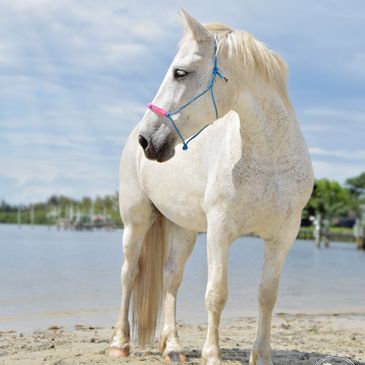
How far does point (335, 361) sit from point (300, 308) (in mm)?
5889

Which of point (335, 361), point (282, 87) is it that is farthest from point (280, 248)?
point (335, 361)

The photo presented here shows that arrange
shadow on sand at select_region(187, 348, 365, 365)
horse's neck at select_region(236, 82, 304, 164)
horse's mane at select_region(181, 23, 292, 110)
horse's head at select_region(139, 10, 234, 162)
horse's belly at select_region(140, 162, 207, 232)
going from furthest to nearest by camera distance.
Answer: shadow on sand at select_region(187, 348, 365, 365) → horse's belly at select_region(140, 162, 207, 232) → horse's neck at select_region(236, 82, 304, 164) → horse's mane at select_region(181, 23, 292, 110) → horse's head at select_region(139, 10, 234, 162)

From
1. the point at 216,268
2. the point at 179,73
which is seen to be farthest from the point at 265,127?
the point at 216,268

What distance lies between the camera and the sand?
5477 millimetres

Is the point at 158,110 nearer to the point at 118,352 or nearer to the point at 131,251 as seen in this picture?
the point at 131,251

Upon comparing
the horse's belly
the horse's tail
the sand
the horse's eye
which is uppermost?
the horse's eye

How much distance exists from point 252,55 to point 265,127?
48 cm

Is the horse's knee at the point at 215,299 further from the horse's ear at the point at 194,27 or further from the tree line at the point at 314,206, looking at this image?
the tree line at the point at 314,206

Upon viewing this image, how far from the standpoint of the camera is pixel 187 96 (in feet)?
13.2

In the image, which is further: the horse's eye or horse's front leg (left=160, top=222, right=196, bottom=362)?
horse's front leg (left=160, top=222, right=196, bottom=362)

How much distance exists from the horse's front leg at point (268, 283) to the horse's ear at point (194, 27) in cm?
140

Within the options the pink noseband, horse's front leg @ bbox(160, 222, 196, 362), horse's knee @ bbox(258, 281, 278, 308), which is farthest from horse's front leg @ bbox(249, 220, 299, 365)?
the pink noseband

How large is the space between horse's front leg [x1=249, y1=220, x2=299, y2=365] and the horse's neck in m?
0.52

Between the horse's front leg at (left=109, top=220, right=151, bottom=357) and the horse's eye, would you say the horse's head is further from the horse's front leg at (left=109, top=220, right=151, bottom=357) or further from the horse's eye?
the horse's front leg at (left=109, top=220, right=151, bottom=357)
